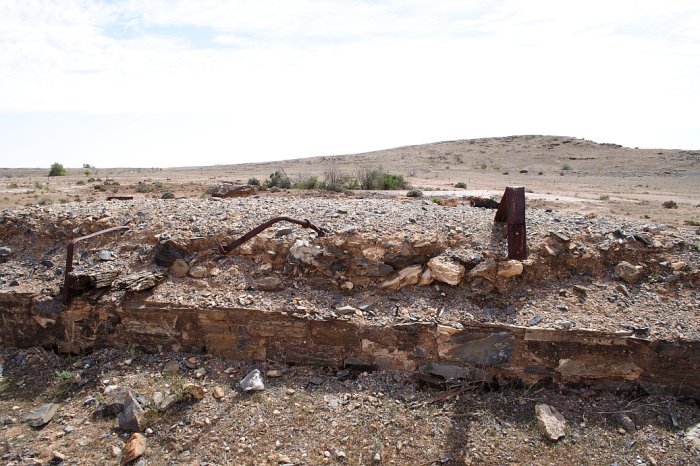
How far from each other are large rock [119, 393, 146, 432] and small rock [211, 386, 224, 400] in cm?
55

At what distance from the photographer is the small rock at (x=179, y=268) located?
496cm

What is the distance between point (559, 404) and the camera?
3838 mm

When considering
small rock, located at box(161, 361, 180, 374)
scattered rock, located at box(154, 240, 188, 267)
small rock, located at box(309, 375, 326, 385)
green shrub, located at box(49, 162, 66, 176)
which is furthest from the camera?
green shrub, located at box(49, 162, 66, 176)

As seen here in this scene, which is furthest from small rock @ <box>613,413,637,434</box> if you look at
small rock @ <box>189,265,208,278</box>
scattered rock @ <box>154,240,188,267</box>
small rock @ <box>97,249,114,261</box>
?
small rock @ <box>97,249,114,261</box>

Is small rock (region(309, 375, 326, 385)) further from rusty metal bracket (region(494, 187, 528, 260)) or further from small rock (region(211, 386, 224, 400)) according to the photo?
rusty metal bracket (region(494, 187, 528, 260))

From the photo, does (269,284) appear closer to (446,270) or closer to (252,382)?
(252,382)

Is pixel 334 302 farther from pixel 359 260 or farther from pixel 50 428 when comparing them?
pixel 50 428

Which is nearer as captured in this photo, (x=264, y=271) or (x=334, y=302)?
(x=334, y=302)

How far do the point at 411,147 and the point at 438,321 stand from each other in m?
47.1

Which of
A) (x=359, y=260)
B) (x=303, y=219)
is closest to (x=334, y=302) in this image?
(x=359, y=260)

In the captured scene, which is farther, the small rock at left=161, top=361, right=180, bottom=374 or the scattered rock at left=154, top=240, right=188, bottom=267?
the scattered rock at left=154, top=240, right=188, bottom=267

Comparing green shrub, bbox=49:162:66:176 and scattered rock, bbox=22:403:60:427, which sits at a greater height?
green shrub, bbox=49:162:66:176

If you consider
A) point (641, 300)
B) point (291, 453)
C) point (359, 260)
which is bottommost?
point (291, 453)

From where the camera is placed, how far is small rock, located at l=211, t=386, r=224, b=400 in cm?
399
